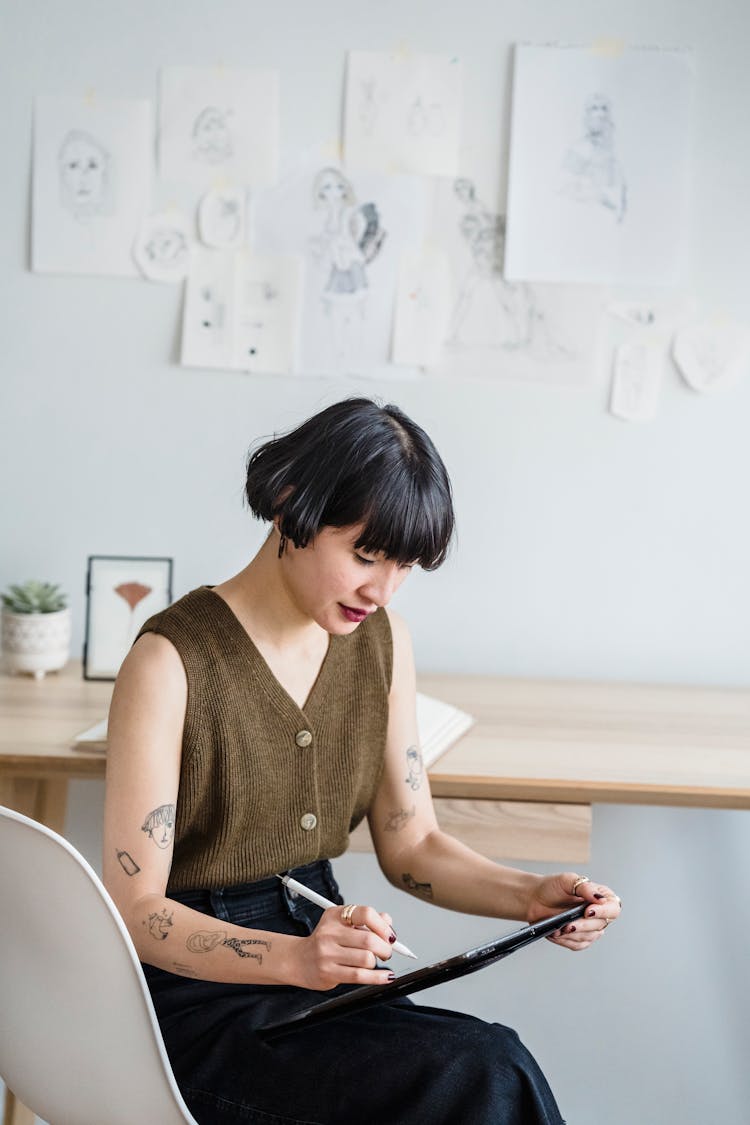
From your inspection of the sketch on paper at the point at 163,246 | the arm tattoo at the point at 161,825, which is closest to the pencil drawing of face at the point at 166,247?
the sketch on paper at the point at 163,246

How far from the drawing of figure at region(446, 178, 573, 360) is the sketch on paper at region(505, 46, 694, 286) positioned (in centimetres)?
3

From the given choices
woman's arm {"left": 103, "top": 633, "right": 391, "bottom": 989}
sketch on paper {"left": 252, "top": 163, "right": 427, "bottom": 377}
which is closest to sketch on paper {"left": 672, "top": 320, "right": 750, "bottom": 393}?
sketch on paper {"left": 252, "top": 163, "right": 427, "bottom": 377}

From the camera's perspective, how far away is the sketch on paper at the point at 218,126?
6.41 ft

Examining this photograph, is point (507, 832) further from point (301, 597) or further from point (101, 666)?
point (101, 666)

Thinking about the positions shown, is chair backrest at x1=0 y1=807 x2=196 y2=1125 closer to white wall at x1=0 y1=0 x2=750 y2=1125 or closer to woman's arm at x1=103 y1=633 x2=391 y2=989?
woman's arm at x1=103 y1=633 x2=391 y2=989

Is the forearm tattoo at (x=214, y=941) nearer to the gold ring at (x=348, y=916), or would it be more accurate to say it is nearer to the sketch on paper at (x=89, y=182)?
the gold ring at (x=348, y=916)

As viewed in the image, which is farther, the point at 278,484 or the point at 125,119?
the point at 125,119

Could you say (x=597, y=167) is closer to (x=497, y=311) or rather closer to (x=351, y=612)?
(x=497, y=311)

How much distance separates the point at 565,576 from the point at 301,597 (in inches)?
33.0

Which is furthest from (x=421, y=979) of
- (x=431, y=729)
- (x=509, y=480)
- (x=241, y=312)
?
(x=241, y=312)

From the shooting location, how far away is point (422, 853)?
1428mm

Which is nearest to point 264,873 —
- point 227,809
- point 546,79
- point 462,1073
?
point 227,809

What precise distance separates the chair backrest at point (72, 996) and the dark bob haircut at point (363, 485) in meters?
0.40

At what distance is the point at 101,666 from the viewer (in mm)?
1914
